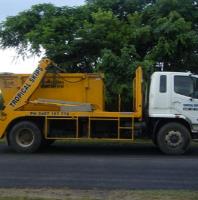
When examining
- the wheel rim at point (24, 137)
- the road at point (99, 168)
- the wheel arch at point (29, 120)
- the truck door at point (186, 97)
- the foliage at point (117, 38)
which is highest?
the foliage at point (117, 38)

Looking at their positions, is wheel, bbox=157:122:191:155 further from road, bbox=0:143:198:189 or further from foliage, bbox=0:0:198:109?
foliage, bbox=0:0:198:109

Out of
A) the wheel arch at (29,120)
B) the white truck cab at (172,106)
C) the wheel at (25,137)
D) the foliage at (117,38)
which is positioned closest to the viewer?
the white truck cab at (172,106)

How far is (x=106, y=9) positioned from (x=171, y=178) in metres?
14.9

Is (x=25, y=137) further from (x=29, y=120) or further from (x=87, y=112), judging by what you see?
(x=87, y=112)

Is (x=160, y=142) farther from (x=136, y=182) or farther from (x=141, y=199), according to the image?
(x=141, y=199)

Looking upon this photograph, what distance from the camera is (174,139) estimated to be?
1741 cm

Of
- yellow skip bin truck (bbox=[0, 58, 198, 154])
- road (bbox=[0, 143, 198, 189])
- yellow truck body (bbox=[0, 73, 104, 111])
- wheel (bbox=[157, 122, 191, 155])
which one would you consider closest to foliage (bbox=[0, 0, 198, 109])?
yellow truck body (bbox=[0, 73, 104, 111])

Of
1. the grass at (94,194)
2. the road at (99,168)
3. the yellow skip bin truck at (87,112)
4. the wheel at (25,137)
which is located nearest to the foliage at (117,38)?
the yellow skip bin truck at (87,112)

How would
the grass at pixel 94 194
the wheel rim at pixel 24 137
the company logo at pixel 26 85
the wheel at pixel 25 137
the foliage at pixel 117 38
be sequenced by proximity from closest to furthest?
the grass at pixel 94 194 < the wheel at pixel 25 137 < the wheel rim at pixel 24 137 < the company logo at pixel 26 85 < the foliage at pixel 117 38

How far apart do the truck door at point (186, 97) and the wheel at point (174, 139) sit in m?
0.41

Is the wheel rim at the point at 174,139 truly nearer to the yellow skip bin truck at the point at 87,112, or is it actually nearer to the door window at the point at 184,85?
the yellow skip bin truck at the point at 87,112

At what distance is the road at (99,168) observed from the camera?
11.4 metres

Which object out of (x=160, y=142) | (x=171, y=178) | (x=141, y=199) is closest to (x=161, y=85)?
(x=160, y=142)

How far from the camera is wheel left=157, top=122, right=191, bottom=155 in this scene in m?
17.3
